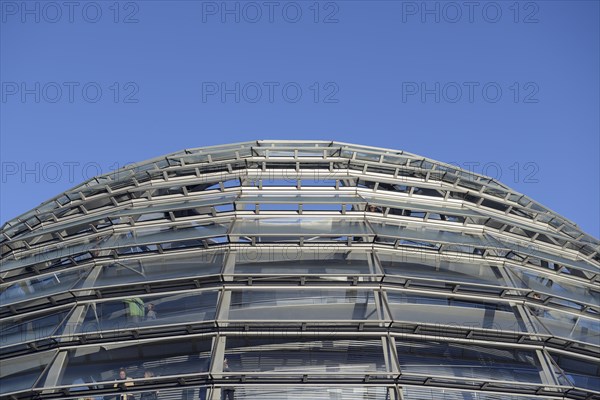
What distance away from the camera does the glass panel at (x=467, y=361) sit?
64.1 ft

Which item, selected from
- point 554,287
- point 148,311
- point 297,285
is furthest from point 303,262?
point 554,287

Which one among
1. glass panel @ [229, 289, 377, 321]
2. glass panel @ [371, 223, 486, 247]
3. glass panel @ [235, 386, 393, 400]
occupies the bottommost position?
glass panel @ [235, 386, 393, 400]

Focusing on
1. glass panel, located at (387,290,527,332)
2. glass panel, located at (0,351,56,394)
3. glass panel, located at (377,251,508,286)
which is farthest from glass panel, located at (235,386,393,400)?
glass panel, located at (0,351,56,394)

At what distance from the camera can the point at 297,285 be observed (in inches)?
836

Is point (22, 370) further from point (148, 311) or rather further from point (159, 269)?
point (159, 269)

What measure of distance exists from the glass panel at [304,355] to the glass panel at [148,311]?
129 cm

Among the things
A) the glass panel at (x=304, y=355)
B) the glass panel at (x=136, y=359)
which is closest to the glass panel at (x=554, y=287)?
the glass panel at (x=304, y=355)

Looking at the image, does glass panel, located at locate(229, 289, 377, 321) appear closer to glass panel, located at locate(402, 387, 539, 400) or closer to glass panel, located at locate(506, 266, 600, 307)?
glass panel, located at locate(402, 387, 539, 400)

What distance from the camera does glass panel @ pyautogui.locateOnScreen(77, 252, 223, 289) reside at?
2195 centimetres

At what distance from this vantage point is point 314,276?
21.2m

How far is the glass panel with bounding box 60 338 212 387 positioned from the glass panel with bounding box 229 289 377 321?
1185mm

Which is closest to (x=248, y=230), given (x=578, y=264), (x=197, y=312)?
(x=197, y=312)

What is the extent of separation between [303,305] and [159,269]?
13.0ft

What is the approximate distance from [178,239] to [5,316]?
4.51m
